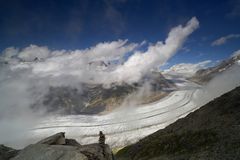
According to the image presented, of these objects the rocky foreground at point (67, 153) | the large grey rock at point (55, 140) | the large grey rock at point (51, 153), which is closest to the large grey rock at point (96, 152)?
the rocky foreground at point (67, 153)

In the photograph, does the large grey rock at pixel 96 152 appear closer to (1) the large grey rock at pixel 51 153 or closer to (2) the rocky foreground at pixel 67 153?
(2) the rocky foreground at pixel 67 153

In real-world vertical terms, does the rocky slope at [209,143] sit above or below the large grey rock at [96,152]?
below

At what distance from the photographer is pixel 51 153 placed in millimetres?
17750

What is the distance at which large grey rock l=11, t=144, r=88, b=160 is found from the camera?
53.7 ft

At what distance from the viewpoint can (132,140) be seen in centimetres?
9275

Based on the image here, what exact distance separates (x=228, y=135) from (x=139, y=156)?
16.2 meters

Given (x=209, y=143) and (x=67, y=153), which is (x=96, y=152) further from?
(x=209, y=143)

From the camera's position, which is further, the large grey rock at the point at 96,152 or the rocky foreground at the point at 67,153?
the large grey rock at the point at 96,152

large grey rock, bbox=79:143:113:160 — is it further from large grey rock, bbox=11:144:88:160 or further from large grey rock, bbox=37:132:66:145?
large grey rock, bbox=37:132:66:145

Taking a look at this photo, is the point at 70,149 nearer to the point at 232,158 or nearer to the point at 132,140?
the point at 232,158

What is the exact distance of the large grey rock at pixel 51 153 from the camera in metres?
16.4

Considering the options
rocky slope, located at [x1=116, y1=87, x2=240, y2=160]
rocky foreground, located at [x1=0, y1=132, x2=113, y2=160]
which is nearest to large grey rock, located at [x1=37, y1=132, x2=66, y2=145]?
rocky foreground, located at [x1=0, y1=132, x2=113, y2=160]

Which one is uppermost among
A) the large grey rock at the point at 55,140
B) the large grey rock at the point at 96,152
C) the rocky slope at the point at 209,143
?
the large grey rock at the point at 55,140

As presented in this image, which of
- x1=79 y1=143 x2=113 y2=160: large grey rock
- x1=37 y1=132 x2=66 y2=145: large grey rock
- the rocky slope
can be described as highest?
x1=37 y1=132 x2=66 y2=145: large grey rock
